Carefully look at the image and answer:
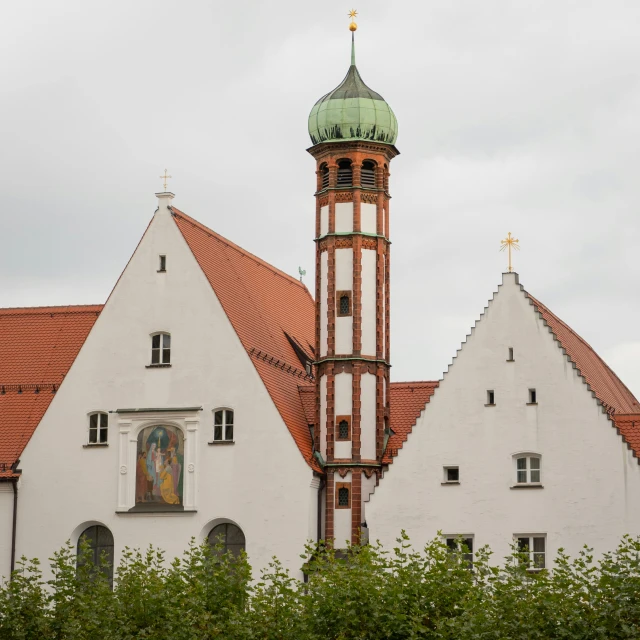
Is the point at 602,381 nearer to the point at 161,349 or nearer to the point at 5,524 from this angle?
the point at 161,349

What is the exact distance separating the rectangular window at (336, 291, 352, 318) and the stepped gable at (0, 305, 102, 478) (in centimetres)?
1055

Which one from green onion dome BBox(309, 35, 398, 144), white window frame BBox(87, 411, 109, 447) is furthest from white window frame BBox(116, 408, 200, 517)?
green onion dome BBox(309, 35, 398, 144)

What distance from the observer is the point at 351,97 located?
219ft

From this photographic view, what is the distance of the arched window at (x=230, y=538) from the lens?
63.9 m

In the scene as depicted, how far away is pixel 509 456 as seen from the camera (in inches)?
2416

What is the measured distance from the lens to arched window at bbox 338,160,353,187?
2608 inches

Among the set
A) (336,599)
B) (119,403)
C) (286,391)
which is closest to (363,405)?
(286,391)

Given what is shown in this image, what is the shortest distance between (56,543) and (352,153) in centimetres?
1746

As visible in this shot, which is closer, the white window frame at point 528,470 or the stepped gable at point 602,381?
the white window frame at point 528,470

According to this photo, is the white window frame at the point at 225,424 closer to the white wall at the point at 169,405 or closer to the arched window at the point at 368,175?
the white wall at the point at 169,405

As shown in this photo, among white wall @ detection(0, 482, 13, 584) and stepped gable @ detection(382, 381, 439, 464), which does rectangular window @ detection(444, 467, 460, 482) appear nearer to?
stepped gable @ detection(382, 381, 439, 464)

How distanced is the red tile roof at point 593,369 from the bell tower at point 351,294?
20.0 ft

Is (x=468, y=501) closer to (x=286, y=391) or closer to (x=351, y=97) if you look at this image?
(x=286, y=391)

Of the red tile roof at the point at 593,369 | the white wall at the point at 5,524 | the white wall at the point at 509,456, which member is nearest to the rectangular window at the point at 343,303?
the white wall at the point at 509,456
